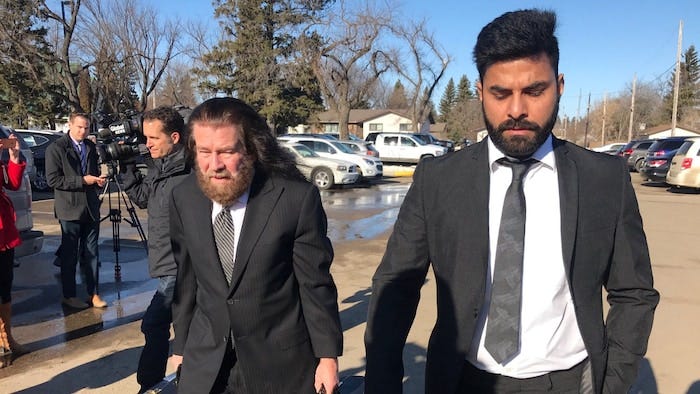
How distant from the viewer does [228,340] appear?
208cm

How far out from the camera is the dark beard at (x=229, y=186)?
2037 millimetres

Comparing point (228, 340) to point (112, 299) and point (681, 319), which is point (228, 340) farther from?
point (681, 319)

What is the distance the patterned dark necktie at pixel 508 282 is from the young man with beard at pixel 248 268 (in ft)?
2.69

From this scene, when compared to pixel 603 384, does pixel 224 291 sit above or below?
above

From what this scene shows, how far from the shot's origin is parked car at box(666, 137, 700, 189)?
1531cm

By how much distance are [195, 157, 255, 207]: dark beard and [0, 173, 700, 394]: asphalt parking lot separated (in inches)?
86.0

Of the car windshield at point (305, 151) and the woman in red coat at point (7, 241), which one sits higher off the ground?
the car windshield at point (305, 151)

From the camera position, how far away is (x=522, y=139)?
156cm

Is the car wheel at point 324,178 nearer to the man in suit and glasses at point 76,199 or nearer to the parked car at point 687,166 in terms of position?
the parked car at point 687,166

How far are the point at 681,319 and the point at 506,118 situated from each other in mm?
4572

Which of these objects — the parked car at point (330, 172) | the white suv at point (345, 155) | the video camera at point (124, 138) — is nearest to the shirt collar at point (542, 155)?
the video camera at point (124, 138)

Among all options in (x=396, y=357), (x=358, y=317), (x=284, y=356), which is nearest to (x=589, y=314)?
(x=396, y=357)

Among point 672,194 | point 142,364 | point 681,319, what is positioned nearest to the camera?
point 142,364

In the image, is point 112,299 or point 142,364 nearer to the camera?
point 142,364
